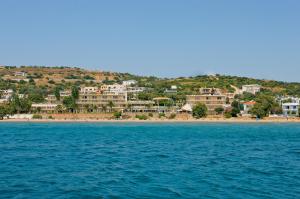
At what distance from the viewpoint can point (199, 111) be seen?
362 feet

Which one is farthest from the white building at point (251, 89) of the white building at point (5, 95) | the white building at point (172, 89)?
the white building at point (5, 95)

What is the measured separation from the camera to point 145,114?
117938 mm

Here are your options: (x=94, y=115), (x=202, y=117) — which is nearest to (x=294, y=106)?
(x=202, y=117)

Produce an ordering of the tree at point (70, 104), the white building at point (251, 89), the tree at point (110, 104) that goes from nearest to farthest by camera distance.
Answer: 1. the tree at point (70, 104)
2. the tree at point (110, 104)
3. the white building at point (251, 89)

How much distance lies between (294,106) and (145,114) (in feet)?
107

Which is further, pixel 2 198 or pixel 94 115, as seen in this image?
pixel 94 115

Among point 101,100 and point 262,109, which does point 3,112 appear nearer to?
point 101,100

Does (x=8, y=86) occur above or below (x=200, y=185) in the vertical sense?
above

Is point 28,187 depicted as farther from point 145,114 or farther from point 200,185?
point 145,114

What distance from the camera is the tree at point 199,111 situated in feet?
362

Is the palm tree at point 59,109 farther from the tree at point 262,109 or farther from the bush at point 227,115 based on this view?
the tree at point 262,109

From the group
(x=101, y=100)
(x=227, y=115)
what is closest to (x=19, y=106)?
(x=101, y=100)

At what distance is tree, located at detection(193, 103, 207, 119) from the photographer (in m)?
110

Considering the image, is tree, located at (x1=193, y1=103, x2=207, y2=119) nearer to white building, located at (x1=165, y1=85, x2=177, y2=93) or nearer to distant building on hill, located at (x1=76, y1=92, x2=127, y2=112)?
distant building on hill, located at (x1=76, y1=92, x2=127, y2=112)
